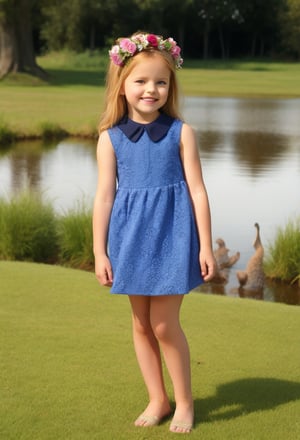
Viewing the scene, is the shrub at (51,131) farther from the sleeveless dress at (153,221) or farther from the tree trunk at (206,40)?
the tree trunk at (206,40)

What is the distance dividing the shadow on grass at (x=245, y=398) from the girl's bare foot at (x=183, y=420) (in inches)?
4.1

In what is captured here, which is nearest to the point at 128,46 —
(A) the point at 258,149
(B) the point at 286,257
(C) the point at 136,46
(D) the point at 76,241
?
(C) the point at 136,46

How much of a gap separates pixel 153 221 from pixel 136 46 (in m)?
0.66

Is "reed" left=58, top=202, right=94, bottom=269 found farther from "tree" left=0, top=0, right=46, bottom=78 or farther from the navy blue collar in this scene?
"tree" left=0, top=0, right=46, bottom=78

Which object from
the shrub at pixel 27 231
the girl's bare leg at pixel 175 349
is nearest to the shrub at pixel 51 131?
the shrub at pixel 27 231

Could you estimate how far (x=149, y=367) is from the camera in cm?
357

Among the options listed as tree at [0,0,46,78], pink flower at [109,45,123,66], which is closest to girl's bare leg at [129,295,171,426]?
pink flower at [109,45,123,66]

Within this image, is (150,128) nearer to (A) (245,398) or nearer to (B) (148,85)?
A: (B) (148,85)

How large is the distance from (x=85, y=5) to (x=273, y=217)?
56689 mm

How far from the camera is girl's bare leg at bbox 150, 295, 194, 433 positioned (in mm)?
3443

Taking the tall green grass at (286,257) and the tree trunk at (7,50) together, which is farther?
the tree trunk at (7,50)

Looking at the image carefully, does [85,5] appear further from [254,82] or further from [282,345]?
[282,345]

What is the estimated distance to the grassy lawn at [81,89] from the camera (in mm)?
22234

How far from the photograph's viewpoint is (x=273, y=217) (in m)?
11.2
